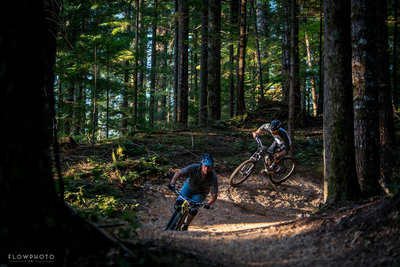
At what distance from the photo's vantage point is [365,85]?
5309mm

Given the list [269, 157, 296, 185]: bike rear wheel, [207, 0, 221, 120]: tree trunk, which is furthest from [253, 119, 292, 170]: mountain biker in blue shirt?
[207, 0, 221, 120]: tree trunk

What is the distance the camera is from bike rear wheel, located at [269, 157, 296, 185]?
9.92 meters

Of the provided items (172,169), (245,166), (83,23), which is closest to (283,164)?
(245,166)

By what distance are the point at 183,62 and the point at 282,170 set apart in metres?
9.04

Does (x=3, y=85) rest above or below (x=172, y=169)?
above

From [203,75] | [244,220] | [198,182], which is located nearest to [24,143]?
[198,182]

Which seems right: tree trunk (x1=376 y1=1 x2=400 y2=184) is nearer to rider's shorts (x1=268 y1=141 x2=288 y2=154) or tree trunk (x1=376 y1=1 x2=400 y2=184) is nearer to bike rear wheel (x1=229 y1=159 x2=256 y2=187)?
rider's shorts (x1=268 y1=141 x2=288 y2=154)

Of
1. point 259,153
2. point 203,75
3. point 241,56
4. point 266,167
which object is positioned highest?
point 241,56

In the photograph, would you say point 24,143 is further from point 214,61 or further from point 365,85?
point 214,61

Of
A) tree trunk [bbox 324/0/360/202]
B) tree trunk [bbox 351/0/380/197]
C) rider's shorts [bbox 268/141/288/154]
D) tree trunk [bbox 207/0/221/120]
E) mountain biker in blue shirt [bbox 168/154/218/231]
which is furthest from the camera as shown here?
tree trunk [bbox 207/0/221/120]

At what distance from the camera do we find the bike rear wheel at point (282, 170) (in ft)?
32.5

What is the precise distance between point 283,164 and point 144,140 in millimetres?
6153

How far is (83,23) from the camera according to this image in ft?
47.3

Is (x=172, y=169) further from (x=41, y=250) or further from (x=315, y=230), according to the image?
(x=41, y=250)
